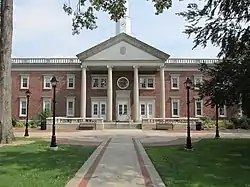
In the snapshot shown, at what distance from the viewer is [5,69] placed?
71.9 feet

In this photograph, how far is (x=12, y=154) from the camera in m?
16.4

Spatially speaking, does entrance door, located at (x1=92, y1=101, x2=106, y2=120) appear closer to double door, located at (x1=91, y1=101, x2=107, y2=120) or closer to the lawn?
double door, located at (x1=91, y1=101, x2=107, y2=120)

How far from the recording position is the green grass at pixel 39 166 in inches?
401

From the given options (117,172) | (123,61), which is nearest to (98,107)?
(123,61)

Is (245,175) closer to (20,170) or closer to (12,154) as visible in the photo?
(20,170)

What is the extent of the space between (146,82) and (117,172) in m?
41.4

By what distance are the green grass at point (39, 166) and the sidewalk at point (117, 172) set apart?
0.39 metres

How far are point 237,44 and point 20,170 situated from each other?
1079 cm

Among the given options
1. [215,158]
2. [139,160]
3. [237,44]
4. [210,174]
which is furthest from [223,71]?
[210,174]

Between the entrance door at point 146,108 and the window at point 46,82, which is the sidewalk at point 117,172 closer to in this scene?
the entrance door at point 146,108

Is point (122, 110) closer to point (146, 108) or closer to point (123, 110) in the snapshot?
point (123, 110)

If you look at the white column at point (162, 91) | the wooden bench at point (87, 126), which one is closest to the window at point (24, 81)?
the wooden bench at point (87, 126)

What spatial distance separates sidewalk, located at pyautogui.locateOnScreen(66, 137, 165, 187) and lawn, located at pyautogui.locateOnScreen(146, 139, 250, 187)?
16.1 inches

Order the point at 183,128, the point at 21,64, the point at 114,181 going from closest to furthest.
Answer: the point at 114,181
the point at 183,128
the point at 21,64
